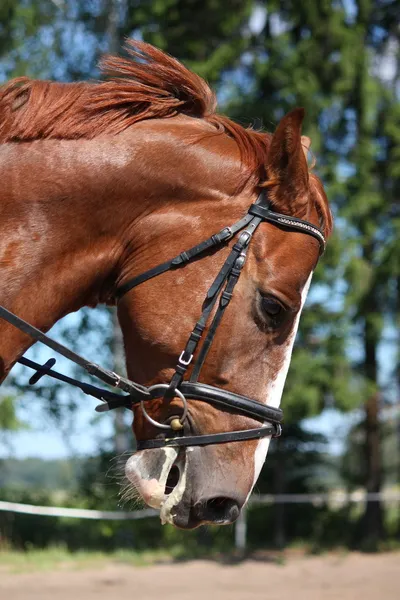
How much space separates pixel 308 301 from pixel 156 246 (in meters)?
11.2

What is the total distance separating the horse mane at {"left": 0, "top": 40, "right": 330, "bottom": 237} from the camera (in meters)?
2.39

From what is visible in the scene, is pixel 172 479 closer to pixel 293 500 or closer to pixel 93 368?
pixel 93 368

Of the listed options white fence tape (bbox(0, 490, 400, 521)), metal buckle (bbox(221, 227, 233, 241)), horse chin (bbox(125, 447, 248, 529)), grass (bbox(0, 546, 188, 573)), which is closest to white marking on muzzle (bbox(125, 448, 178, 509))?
horse chin (bbox(125, 447, 248, 529))

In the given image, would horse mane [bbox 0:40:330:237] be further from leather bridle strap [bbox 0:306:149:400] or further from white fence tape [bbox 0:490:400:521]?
white fence tape [bbox 0:490:400:521]

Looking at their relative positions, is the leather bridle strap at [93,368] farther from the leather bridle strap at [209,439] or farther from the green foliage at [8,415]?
the green foliage at [8,415]

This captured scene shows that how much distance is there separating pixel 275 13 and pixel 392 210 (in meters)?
4.55

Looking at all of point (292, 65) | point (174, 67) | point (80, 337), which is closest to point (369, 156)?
point (292, 65)

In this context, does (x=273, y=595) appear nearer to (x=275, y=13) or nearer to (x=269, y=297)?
(x=269, y=297)

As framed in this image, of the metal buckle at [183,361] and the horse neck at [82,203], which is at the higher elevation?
the horse neck at [82,203]

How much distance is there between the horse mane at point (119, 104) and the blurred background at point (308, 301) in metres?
10.0

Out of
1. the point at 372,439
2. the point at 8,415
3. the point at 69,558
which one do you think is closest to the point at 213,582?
the point at 69,558

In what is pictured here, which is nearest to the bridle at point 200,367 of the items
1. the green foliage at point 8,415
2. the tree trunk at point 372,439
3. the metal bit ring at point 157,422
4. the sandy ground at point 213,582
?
the metal bit ring at point 157,422

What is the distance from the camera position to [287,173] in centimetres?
249

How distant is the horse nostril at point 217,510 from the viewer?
2.30m
